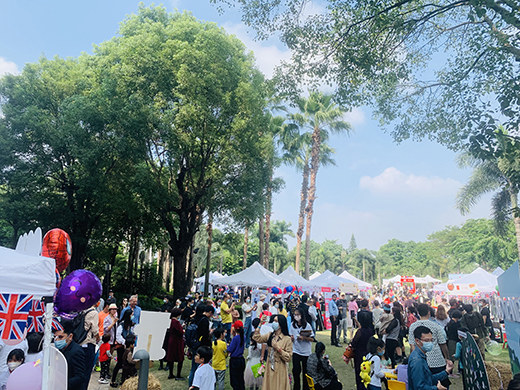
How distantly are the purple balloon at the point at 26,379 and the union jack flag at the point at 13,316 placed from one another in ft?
4.26

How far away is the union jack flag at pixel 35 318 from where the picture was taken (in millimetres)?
4992

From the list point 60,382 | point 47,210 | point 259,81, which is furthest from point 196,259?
point 60,382

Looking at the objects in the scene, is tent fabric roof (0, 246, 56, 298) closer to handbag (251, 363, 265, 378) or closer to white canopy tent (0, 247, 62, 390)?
white canopy tent (0, 247, 62, 390)

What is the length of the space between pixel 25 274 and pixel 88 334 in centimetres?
212

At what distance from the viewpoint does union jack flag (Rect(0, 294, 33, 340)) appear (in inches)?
179

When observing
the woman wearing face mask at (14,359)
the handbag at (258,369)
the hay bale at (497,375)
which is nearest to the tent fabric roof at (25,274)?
the woman wearing face mask at (14,359)

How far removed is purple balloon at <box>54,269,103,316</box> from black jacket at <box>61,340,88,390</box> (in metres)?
1.10

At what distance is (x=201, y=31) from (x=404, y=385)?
17702mm

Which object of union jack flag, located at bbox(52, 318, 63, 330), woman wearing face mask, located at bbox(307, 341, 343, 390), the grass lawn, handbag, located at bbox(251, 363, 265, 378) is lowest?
the grass lawn

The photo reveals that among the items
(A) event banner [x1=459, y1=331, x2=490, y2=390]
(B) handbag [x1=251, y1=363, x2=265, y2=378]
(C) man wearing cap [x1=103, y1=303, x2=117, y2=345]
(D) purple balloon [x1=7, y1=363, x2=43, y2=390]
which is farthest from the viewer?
(C) man wearing cap [x1=103, y1=303, x2=117, y2=345]

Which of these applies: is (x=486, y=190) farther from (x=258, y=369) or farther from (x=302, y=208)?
(x=258, y=369)

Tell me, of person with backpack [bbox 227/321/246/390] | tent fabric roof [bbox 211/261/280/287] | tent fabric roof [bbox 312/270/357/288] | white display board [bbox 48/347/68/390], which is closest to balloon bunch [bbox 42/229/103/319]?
white display board [bbox 48/347/68/390]

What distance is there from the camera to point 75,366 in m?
4.08

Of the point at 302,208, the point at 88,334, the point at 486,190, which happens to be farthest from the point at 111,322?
the point at 486,190
